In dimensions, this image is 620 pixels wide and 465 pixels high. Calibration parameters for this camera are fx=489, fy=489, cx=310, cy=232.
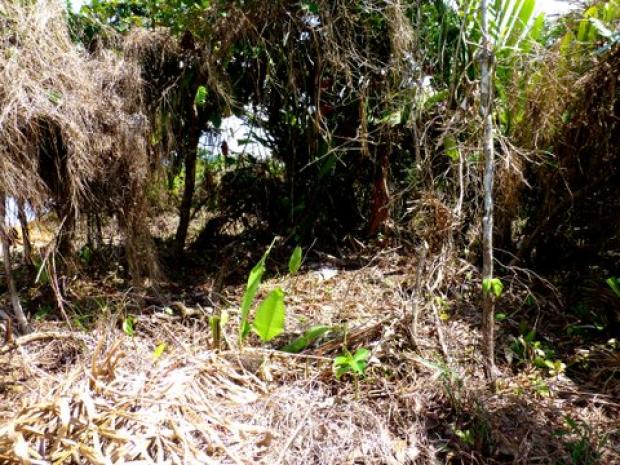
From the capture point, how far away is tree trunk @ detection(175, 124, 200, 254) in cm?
397

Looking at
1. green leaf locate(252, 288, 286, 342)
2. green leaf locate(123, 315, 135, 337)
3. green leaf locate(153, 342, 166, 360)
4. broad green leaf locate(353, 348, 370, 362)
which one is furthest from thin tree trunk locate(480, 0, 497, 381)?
green leaf locate(123, 315, 135, 337)

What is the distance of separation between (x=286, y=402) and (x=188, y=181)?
7.76 ft

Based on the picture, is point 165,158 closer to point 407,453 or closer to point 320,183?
point 320,183

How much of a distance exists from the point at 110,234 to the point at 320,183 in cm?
174

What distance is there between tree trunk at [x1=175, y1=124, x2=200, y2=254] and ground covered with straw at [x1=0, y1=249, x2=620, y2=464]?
50.9 inches

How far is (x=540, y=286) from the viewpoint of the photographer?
3.41 metres

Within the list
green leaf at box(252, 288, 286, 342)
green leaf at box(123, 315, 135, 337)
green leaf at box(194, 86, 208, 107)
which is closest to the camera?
green leaf at box(252, 288, 286, 342)

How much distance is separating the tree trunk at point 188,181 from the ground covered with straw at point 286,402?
4.24 feet

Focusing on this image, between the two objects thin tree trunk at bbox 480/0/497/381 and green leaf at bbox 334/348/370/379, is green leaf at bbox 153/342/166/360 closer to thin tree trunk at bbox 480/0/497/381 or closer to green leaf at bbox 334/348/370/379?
green leaf at bbox 334/348/370/379

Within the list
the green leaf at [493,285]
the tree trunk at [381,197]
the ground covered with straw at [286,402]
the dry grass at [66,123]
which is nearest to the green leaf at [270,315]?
the ground covered with straw at [286,402]

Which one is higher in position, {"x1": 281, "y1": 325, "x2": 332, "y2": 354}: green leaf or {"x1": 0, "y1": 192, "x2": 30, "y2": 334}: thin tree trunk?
{"x1": 0, "y1": 192, "x2": 30, "y2": 334}: thin tree trunk

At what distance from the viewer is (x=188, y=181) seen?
4062 mm

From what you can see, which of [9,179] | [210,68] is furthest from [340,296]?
[9,179]

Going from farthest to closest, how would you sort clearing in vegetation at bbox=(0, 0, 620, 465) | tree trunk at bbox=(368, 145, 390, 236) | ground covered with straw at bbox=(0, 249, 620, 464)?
tree trunk at bbox=(368, 145, 390, 236), clearing in vegetation at bbox=(0, 0, 620, 465), ground covered with straw at bbox=(0, 249, 620, 464)
